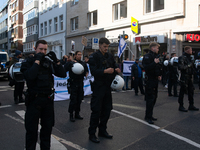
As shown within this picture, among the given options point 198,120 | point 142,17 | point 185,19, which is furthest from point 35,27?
point 198,120

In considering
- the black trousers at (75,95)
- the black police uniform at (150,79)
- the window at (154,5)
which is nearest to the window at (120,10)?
the window at (154,5)

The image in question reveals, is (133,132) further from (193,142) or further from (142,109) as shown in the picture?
A: (142,109)

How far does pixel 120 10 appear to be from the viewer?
67.1 ft

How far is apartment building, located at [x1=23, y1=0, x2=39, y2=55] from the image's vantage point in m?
39.2

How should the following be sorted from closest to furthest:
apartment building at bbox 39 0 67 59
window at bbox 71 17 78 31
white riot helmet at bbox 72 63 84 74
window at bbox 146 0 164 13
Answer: white riot helmet at bbox 72 63 84 74, window at bbox 146 0 164 13, window at bbox 71 17 78 31, apartment building at bbox 39 0 67 59

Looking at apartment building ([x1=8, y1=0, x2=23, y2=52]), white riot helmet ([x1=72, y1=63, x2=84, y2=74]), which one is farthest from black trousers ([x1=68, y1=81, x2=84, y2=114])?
apartment building ([x1=8, y1=0, x2=23, y2=52])

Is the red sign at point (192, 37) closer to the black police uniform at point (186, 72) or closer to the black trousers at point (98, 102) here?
the black police uniform at point (186, 72)

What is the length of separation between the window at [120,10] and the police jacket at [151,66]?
51.3 feet

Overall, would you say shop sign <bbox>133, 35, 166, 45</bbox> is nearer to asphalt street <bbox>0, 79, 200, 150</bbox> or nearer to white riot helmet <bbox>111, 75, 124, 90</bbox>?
asphalt street <bbox>0, 79, 200, 150</bbox>

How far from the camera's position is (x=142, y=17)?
18.0 meters

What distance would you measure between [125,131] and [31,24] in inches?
1586

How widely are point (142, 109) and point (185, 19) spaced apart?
35.6 ft

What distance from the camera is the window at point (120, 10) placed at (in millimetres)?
20125

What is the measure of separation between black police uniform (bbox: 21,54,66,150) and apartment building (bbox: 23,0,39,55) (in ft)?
126
